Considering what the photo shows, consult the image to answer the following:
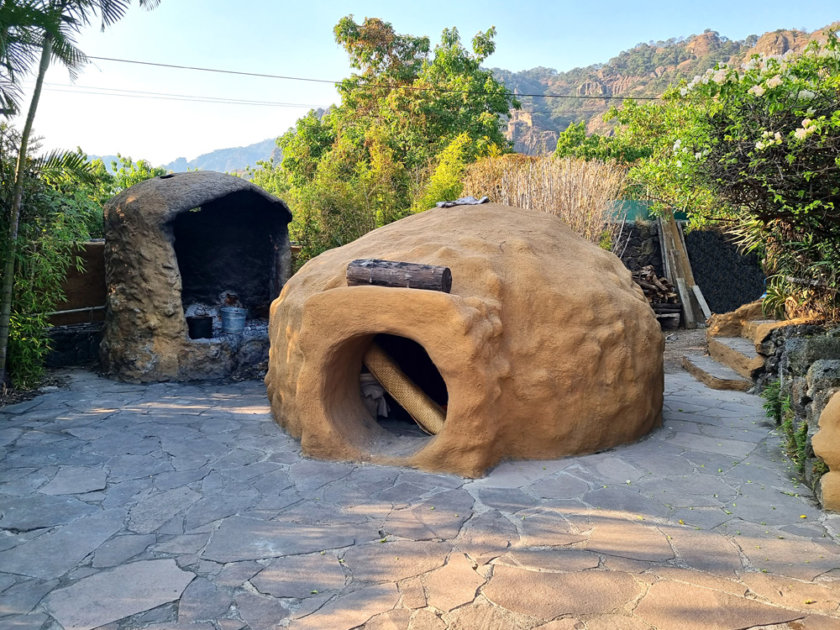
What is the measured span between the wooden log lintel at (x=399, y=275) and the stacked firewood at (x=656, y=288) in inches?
323

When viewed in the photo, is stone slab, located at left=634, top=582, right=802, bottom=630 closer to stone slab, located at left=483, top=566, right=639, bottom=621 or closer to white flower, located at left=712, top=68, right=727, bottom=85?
stone slab, located at left=483, top=566, right=639, bottom=621

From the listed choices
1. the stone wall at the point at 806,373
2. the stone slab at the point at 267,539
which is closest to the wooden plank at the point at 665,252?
the stone wall at the point at 806,373

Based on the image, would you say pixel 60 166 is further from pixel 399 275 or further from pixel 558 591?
pixel 558 591

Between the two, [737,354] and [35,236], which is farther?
[737,354]

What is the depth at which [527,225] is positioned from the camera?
5.91 metres

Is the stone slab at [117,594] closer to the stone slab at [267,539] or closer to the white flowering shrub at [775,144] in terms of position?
the stone slab at [267,539]

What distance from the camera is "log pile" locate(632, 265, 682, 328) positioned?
11.9 metres

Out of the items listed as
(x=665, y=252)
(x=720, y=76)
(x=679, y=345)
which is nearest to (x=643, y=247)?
(x=665, y=252)

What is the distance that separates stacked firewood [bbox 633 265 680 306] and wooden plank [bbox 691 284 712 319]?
371 mm

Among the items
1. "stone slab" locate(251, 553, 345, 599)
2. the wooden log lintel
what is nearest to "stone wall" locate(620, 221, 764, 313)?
the wooden log lintel

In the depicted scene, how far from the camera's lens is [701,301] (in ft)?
39.3

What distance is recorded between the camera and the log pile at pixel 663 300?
11914 millimetres

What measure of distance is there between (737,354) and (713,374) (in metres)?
0.52

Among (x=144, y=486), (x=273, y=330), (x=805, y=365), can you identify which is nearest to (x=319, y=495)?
(x=144, y=486)
